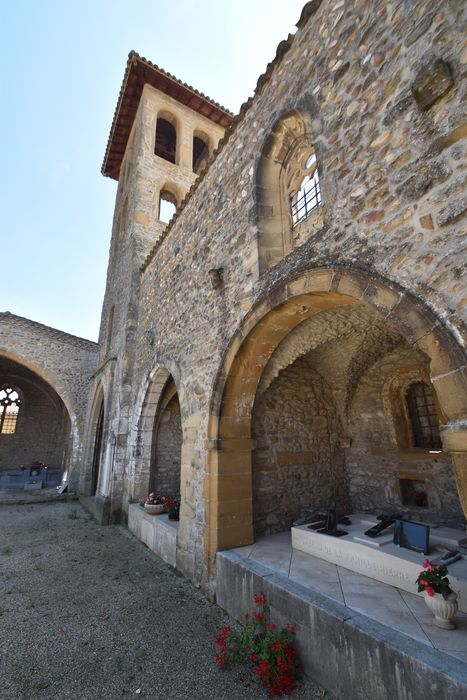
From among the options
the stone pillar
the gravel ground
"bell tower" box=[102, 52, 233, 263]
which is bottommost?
the gravel ground

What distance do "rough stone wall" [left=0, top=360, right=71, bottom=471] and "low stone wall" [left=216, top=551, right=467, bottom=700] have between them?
1598cm

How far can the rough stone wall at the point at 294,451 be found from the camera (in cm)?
471

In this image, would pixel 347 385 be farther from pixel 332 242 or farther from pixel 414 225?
pixel 414 225

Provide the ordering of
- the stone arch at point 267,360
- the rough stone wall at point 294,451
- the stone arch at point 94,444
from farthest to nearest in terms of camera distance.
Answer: the stone arch at point 94,444 < the rough stone wall at point 294,451 < the stone arch at point 267,360

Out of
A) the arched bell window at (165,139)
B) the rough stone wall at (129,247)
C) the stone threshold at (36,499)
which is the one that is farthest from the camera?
the arched bell window at (165,139)

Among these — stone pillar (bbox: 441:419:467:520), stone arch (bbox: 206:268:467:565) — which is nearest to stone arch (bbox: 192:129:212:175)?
stone arch (bbox: 206:268:467:565)

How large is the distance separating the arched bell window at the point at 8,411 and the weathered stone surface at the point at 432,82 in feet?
65.5

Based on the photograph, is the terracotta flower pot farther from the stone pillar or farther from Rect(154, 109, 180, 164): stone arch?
Rect(154, 109, 180, 164): stone arch

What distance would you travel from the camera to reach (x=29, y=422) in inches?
678

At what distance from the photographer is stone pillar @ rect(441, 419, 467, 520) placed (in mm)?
1782

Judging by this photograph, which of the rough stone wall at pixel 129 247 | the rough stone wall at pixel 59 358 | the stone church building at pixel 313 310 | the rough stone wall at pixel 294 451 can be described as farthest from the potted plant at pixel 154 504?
the rough stone wall at pixel 59 358

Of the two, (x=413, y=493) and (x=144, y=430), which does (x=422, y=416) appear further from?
(x=144, y=430)

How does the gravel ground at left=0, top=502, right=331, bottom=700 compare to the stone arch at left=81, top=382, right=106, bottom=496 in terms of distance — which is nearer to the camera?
the gravel ground at left=0, top=502, right=331, bottom=700

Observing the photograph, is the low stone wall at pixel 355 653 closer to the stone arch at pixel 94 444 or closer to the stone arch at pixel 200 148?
the stone arch at pixel 94 444
